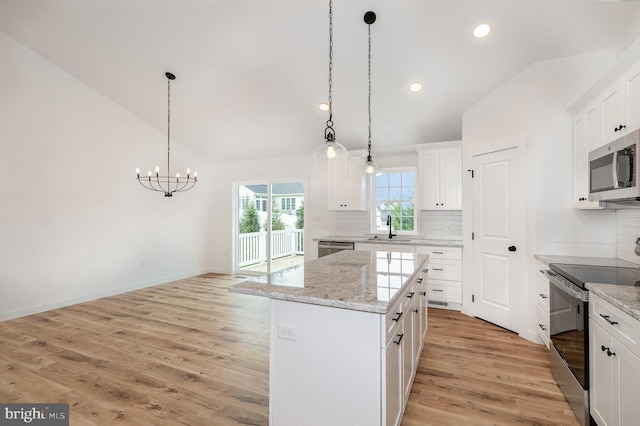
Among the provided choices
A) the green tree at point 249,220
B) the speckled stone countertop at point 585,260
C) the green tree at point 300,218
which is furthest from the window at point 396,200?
the green tree at point 249,220

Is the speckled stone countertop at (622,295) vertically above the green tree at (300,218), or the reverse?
the green tree at (300,218)

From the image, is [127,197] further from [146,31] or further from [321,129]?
[321,129]

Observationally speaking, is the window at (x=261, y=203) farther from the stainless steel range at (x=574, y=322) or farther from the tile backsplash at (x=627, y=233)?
the tile backsplash at (x=627, y=233)

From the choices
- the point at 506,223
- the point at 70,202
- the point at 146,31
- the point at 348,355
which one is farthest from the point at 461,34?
the point at 70,202

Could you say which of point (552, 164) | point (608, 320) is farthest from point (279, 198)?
point (608, 320)

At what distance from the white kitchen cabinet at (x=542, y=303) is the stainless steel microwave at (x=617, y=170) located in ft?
2.78

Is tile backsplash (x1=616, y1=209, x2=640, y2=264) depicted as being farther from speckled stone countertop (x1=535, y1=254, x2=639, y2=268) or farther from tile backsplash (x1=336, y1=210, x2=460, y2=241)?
tile backsplash (x1=336, y1=210, x2=460, y2=241)

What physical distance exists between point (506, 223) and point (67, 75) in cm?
652

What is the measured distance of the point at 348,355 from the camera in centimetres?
154

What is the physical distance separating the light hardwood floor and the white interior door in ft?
0.88

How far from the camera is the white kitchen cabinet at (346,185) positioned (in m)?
5.18

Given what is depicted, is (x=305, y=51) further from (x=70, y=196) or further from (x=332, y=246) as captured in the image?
(x=70, y=196)

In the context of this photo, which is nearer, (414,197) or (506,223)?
(506,223)

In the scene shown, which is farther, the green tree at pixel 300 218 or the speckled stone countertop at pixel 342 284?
the green tree at pixel 300 218
